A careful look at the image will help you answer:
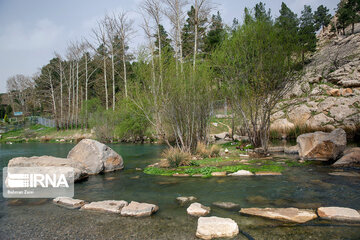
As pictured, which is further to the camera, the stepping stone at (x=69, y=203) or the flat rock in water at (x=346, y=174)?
the flat rock in water at (x=346, y=174)

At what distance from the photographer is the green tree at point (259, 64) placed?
11.4 meters

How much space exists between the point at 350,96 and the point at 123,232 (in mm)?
22849

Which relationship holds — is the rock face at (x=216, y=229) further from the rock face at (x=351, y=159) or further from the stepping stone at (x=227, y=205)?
the rock face at (x=351, y=159)

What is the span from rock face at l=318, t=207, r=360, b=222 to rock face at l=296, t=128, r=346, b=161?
21.1ft

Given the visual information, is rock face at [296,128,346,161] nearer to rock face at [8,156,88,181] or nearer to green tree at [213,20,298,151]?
green tree at [213,20,298,151]

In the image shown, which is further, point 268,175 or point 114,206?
point 268,175

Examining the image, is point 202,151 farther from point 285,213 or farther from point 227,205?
point 285,213

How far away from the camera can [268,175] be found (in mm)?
8086

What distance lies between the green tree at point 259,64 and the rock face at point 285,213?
7.40 metres

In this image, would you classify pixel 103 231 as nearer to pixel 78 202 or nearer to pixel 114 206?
pixel 114 206

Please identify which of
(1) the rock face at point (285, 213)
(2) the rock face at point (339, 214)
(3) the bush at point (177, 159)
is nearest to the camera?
(2) the rock face at point (339, 214)

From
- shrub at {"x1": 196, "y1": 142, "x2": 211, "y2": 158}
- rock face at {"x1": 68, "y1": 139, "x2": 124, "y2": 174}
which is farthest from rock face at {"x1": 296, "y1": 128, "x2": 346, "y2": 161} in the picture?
rock face at {"x1": 68, "y1": 139, "x2": 124, "y2": 174}

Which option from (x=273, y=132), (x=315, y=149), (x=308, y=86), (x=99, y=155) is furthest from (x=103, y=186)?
(x=308, y=86)

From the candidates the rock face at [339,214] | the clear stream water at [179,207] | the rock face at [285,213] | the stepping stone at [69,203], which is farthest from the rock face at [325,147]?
the stepping stone at [69,203]
